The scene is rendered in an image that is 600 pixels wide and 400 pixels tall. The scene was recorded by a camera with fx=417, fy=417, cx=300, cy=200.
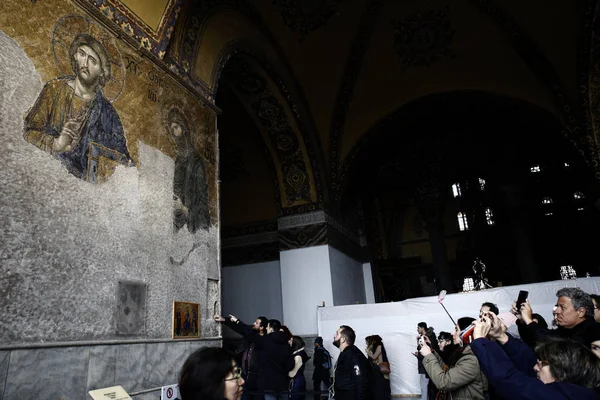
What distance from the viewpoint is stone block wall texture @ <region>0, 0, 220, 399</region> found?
113 inches

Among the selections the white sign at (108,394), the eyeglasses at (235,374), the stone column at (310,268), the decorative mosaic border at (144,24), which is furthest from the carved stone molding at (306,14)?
the eyeglasses at (235,374)

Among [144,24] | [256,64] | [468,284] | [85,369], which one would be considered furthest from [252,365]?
[468,284]

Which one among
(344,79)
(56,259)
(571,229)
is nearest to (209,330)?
(56,259)

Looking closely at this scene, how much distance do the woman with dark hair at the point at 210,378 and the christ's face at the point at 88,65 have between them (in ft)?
10.6

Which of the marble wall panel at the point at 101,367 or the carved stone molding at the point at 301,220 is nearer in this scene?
the marble wall panel at the point at 101,367

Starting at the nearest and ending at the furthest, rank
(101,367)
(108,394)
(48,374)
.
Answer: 1. (108,394)
2. (48,374)
3. (101,367)

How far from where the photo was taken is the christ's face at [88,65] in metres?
3.74

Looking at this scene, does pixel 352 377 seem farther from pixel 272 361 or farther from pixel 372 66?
pixel 372 66

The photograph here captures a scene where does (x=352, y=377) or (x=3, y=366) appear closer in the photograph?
(x=3, y=366)

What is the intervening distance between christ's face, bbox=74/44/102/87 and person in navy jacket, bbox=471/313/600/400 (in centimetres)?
375

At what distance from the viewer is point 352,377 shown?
11.9 ft

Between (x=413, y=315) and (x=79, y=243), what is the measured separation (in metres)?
5.36

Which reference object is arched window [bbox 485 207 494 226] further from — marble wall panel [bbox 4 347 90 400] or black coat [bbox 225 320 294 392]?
marble wall panel [bbox 4 347 90 400]

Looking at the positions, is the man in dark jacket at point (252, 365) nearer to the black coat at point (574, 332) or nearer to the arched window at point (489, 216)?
the black coat at point (574, 332)
